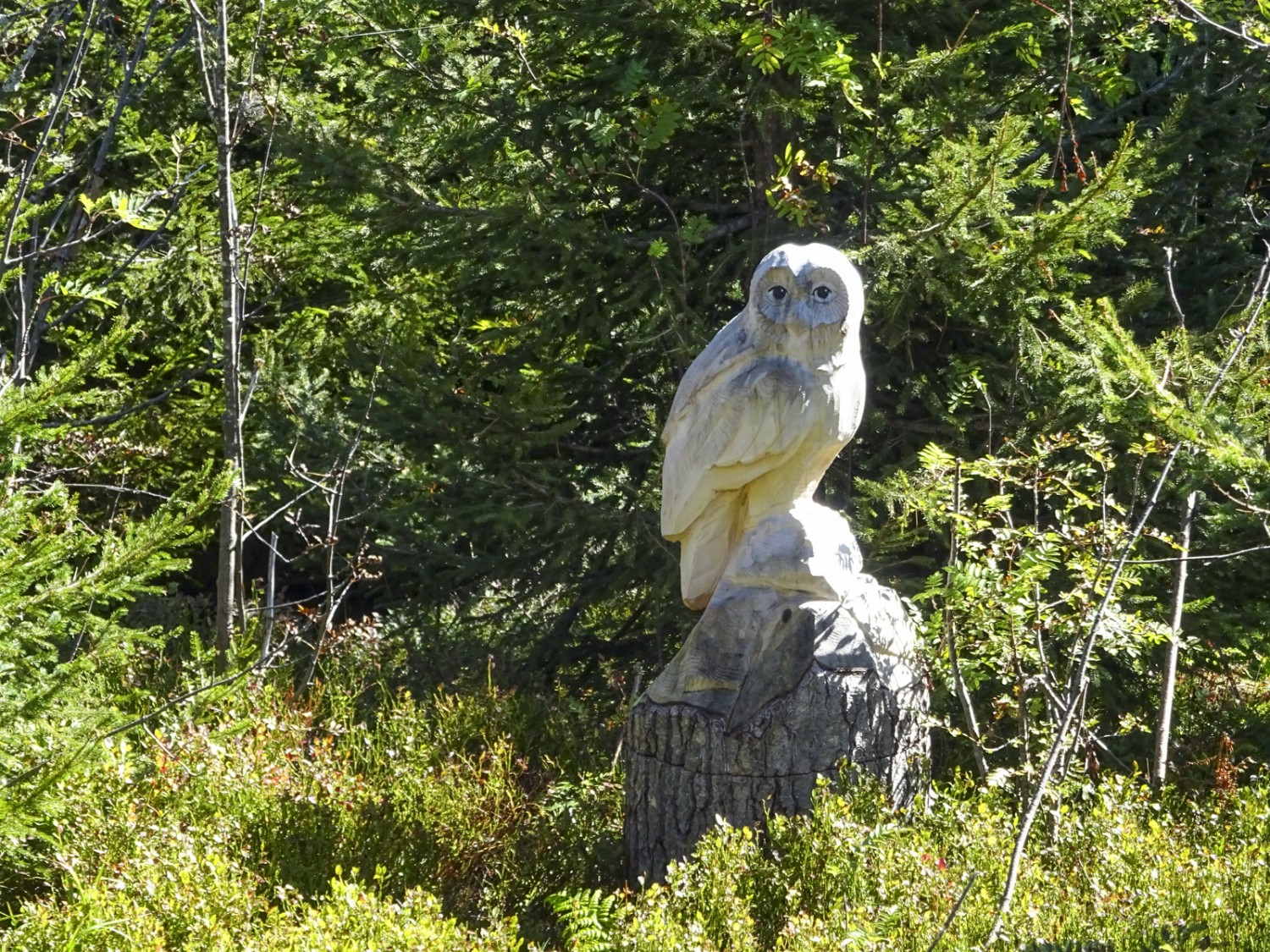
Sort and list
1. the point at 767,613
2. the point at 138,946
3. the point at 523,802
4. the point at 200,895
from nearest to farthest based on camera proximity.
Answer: the point at 138,946 → the point at 200,895 → the point at 767,613 → the point at 523,802

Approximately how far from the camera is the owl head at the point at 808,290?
16.6 ft

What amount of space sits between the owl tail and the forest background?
76 cm

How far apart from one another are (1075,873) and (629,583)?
3.41 m

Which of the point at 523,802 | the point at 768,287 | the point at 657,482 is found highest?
the point at 768,287

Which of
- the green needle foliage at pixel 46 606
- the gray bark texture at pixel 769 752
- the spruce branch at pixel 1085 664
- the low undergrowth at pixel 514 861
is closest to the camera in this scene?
the spruce branch at pixel 1085 664

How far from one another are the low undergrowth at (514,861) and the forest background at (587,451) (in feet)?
0.07

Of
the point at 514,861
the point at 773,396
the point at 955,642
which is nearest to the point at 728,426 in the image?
the point at 773,396

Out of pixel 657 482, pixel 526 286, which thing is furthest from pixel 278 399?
pixel 657 482

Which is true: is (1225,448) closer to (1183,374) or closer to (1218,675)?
(1183,374)

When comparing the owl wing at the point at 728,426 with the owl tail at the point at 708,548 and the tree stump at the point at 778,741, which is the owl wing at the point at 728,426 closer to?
the owl tail at the point at 708,548

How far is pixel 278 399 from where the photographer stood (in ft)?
28.9

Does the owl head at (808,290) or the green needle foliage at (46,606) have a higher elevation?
the owl head at (808,290)

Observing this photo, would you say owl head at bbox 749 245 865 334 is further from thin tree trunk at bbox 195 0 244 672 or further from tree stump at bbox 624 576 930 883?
thin tree trunk at bbox 195 0 244 672

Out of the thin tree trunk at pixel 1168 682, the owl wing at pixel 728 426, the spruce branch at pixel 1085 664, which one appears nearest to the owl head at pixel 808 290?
the owl wing at pixel 728 426
